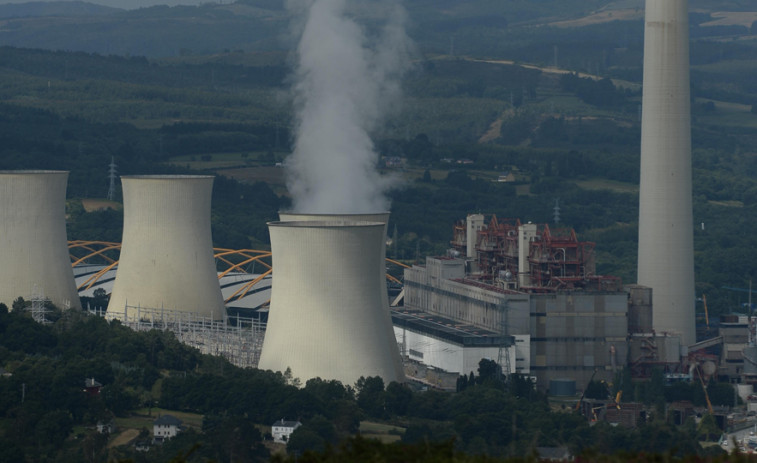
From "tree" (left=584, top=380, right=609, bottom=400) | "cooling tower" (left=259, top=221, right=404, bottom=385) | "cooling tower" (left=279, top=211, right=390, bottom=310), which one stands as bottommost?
"tree" (left=584, top=380, right=609, bottom=400)

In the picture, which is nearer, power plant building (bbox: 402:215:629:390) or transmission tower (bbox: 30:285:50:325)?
transmission tower (bbox: 30:285:50:325)

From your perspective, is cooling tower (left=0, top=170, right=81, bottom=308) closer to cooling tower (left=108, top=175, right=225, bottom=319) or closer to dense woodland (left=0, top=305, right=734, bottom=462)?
cooling tower (left=108, top=175, right=225, bottom=319)

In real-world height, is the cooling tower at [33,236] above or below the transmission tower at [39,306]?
above

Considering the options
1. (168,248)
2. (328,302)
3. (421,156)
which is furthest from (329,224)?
(421,156)

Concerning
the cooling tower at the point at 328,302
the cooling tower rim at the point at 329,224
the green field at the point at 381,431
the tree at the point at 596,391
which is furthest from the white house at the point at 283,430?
the tree at the point at 596,391

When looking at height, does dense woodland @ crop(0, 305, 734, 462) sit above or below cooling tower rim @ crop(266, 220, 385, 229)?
below

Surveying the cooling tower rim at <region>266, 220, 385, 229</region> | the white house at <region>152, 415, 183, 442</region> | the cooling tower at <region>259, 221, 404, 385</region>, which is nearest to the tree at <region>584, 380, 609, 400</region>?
the cooling tower rim at <region>266, 220, 385, 229</region>

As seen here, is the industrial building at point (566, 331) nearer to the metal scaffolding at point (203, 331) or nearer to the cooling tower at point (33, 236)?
the metal scaffolding at point (203, 331)
